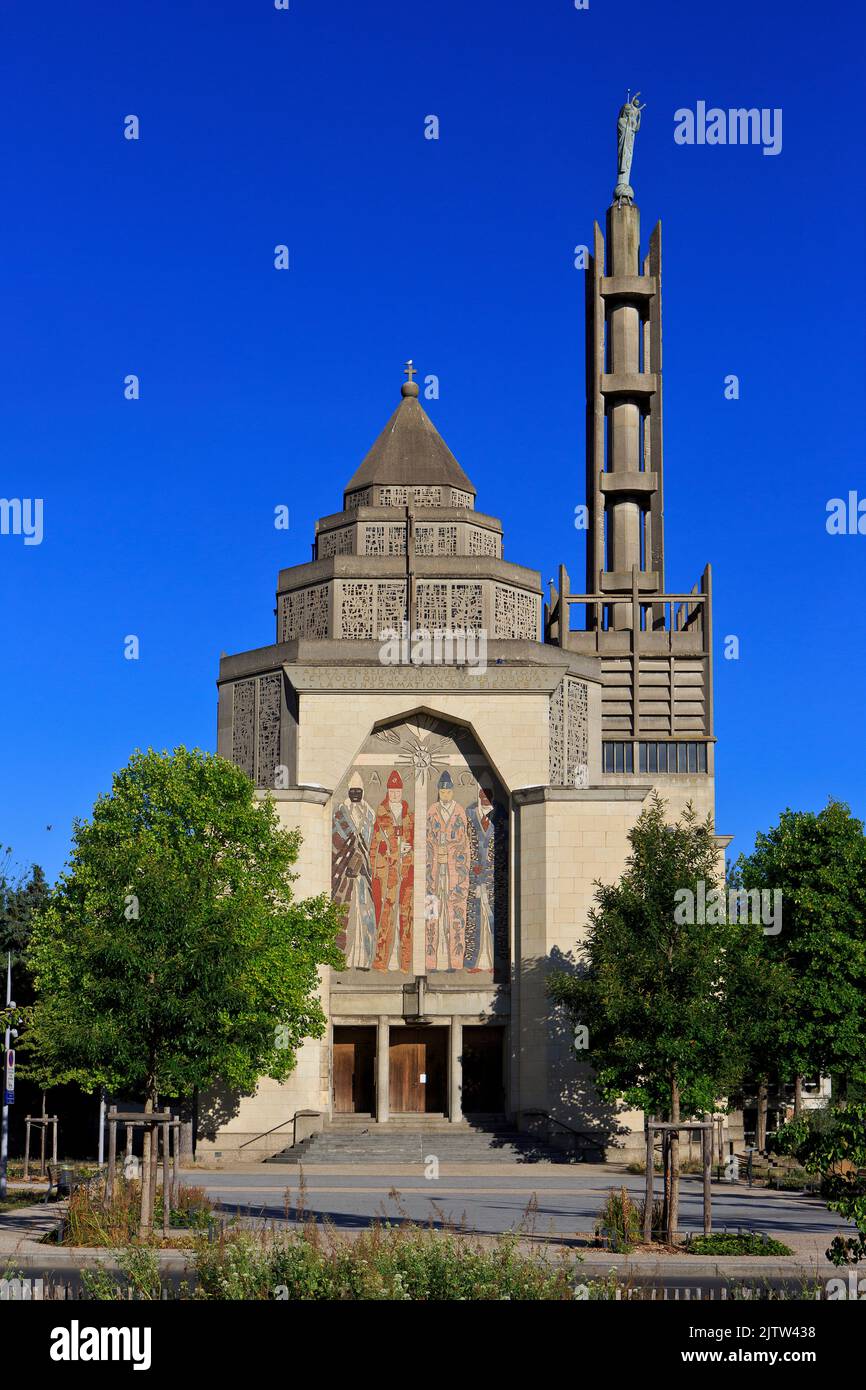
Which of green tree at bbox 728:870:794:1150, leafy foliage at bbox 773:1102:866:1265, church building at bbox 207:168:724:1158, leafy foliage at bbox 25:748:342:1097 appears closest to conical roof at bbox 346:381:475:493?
church building at bbox 207:168:724:1158

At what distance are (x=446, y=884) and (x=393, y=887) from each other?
183cm

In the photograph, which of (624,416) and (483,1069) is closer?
(483,1069)

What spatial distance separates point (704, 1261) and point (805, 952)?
27.1 m

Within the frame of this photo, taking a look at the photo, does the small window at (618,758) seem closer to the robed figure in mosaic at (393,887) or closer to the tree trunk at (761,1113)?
the robed figure in mosaic at (393,887)

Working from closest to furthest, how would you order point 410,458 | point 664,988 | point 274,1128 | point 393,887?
point 664,988 < point 274,1128 < point 393,887 < point 410,458

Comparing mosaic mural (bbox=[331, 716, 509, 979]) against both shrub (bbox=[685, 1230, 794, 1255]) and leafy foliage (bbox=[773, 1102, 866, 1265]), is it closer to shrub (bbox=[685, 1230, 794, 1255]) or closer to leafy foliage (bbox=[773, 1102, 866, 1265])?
shrub (bbox=[685, 1230, 794, 1255])

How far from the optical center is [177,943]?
32.3 meters

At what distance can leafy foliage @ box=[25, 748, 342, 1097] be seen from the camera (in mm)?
32156

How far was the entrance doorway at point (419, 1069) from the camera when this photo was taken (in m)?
55.8

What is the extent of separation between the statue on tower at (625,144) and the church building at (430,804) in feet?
71.8

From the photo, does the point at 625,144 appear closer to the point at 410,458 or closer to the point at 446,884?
the point at 410,458

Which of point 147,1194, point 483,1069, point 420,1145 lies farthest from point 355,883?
point 147,1194

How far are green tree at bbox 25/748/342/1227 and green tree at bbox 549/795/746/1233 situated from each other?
854 cm
